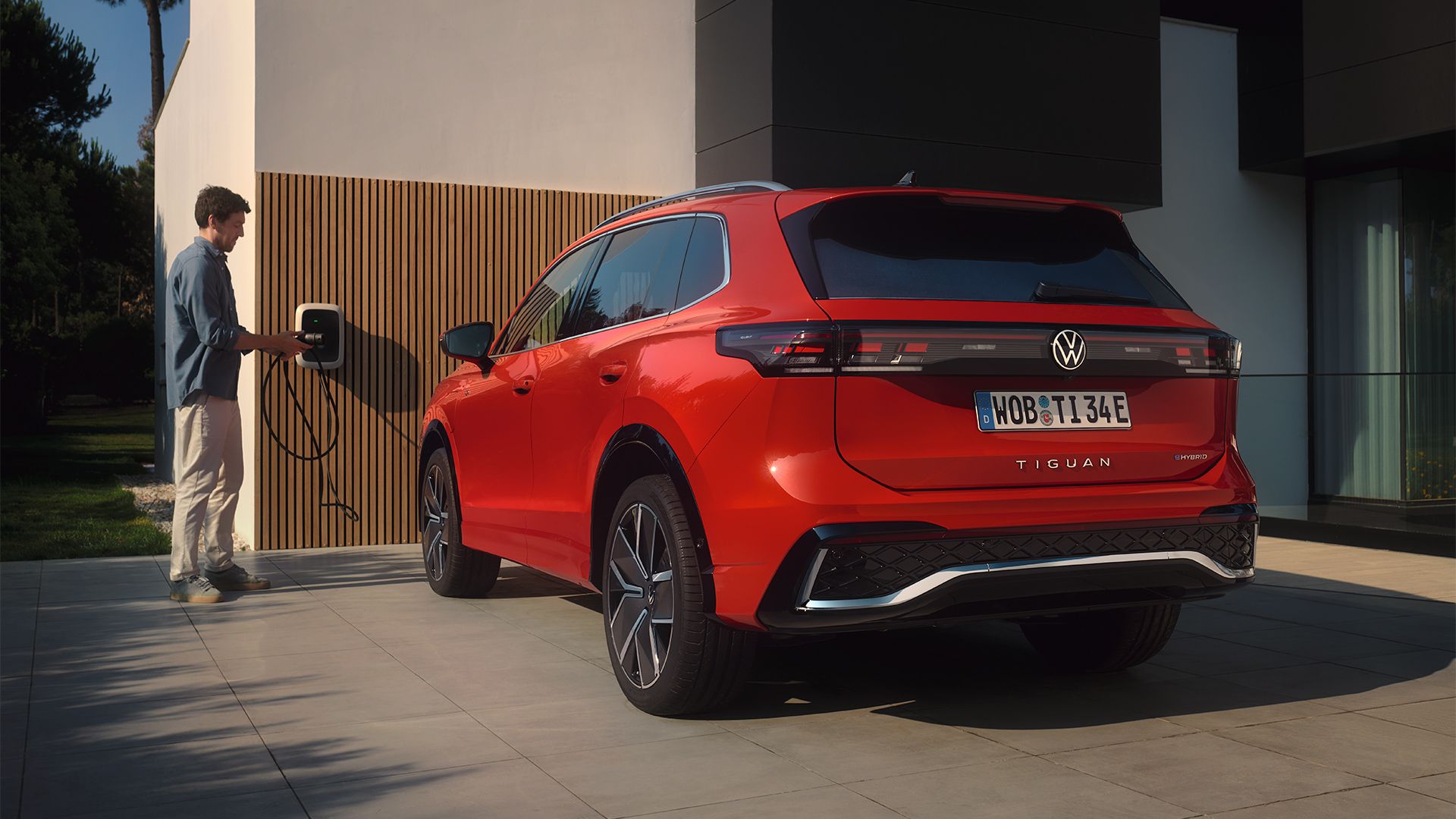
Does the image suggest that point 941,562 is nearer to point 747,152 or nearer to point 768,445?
point 768,445

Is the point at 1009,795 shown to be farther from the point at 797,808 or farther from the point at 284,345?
the point at 284,345

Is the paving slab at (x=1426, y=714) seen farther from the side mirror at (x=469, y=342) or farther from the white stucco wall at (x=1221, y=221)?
the white stucco wall at (x=1221, y=221)

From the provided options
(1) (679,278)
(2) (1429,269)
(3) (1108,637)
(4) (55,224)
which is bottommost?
(3) (1108,637)

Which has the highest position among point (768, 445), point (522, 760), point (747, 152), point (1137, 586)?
point (747, 152)

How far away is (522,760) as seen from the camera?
3732mm

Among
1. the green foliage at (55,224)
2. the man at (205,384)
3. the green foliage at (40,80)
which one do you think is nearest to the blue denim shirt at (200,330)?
the man at (205,384)

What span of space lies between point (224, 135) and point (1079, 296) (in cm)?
856

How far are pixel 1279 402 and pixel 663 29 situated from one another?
5.78m

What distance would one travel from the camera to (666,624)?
4.14m

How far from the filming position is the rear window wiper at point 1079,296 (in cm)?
396

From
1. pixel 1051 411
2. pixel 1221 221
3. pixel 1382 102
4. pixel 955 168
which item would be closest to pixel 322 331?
pixel 955 168

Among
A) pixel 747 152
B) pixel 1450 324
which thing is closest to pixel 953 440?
pixel 747 152

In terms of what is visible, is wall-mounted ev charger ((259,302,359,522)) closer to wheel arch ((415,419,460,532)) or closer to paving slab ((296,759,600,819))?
wheel arch ((415,419,460,532))

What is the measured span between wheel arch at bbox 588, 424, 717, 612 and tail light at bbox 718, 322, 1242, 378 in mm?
435
